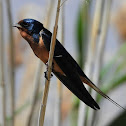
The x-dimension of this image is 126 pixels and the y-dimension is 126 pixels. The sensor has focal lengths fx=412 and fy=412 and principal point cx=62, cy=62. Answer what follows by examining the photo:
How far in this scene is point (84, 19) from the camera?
1.89 m

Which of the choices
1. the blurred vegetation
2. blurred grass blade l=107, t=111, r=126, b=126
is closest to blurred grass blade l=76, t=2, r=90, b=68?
the blurred vegetation

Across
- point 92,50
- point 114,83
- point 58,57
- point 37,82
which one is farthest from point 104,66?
point 58,57

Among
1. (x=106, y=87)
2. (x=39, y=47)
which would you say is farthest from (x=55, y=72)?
(x=106, y=87)

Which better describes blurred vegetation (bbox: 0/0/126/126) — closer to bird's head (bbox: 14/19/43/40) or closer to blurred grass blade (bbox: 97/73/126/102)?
blurred grass blade (bbox: 97/73/126/102)

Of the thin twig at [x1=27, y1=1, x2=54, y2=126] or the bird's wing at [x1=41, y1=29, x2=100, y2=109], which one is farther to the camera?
the thin twig at [x1=27, y1=1, x2=54, y2=126]

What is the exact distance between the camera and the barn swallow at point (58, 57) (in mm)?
1233

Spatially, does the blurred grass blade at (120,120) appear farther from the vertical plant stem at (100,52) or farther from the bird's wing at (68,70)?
the bird's wing at (68,70)

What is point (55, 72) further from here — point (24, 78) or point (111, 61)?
point (24, 78)

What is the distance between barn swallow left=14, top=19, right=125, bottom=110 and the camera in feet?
4.05

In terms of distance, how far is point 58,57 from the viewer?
4.22ft

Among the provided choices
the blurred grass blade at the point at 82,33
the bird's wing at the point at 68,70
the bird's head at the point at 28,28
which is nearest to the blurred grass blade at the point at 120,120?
the blurred grass blade at the point at 82,33

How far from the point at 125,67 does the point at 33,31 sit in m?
0.74

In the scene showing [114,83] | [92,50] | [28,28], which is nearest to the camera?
[28,28]

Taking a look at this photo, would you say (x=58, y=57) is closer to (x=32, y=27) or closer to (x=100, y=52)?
(x=32, y=27)
